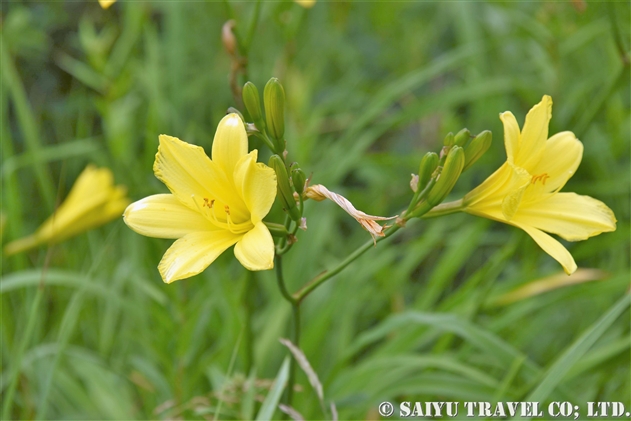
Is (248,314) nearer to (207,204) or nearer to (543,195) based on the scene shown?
(207,204)

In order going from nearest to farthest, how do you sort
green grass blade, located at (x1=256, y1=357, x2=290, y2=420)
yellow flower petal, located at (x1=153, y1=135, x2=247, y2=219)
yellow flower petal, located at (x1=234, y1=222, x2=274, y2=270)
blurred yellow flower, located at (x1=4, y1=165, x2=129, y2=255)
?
1. yellow flower petal, located at (x1=234, y1=222, x2=274, y2=270)
2. yellow flower petal, located at (x1=153, y1=135, x2=247, y2=219)
3. green grass blade, located at (x1=256, y1=357, x2=290, y2=420)
4. blurred yellow flower, located at (x1=4, y1=165, x2=129, y2=255)

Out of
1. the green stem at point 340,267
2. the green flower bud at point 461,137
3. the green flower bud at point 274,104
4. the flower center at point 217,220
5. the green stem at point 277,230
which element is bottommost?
the green stem at point 340,267

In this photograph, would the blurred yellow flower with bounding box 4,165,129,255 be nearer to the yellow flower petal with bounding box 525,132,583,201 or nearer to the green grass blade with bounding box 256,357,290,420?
the green grass blade with bounding box 256,357,290,420

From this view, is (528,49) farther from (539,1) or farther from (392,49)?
(392,49)

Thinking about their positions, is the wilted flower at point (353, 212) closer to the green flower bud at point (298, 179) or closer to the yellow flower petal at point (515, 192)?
the green flower bud at point (298, 179)

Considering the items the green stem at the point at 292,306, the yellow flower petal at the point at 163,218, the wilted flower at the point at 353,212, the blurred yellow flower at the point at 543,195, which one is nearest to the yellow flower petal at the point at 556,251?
the blurred yellow flower at the point at 543,195

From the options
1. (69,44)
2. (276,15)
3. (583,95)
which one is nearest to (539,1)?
(583,95)

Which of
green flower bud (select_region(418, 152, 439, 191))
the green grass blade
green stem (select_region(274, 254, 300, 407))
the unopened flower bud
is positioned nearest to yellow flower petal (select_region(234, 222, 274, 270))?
green stem (select_region(274, 254, 300, 407))
